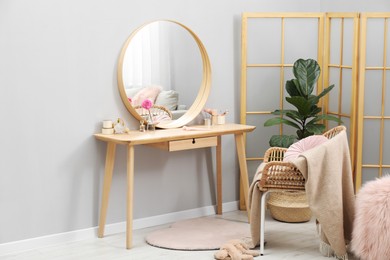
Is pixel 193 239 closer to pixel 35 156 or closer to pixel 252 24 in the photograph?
pixel 35 156

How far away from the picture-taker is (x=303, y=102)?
4938mm

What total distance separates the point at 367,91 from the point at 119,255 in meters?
2.23

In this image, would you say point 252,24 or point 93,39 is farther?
point 252,24

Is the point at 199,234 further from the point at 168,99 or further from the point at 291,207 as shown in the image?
the point at 168,99

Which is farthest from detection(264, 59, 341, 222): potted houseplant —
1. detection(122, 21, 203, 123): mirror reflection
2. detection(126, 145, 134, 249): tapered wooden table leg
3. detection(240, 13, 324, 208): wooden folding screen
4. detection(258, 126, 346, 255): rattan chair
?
detection(126, 145, 134, 249): tapered wooden table leg

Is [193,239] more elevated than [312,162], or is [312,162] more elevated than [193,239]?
[312,162]

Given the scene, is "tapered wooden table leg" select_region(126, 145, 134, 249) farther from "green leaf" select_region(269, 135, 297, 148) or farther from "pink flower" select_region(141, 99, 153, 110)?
"green leaf" select_region(269, 135, 297, 148)

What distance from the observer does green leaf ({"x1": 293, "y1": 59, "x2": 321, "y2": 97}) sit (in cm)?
500

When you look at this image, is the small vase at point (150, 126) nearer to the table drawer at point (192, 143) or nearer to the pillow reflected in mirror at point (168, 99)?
the pillow reflected in mirror at point (168, 99)

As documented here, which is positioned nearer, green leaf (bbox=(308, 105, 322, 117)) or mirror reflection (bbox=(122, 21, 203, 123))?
mirror reflection (bbox=(122, 21, 203, 123))

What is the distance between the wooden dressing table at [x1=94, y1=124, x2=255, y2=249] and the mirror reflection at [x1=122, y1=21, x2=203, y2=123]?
0.20 metres

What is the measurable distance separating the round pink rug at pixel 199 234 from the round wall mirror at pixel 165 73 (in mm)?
721

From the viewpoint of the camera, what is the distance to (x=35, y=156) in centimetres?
435

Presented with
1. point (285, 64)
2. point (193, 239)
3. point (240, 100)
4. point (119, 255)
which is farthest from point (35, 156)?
point (285, 64)
